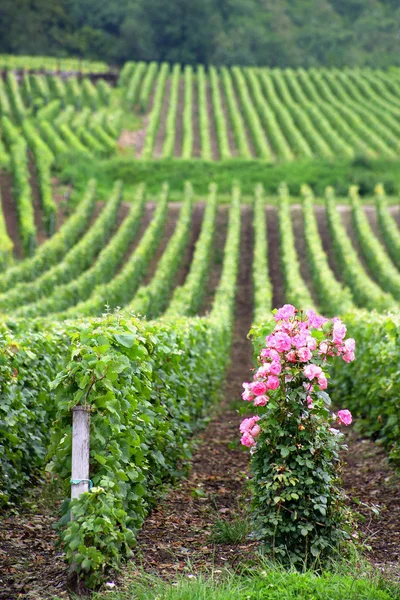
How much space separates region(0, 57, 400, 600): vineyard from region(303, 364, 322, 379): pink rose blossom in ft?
4.72

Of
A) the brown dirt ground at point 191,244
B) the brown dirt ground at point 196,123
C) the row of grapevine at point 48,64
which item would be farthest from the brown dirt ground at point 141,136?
the row of grapevine at point 48,64

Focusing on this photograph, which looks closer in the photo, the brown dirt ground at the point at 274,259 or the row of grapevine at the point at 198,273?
the row of grapevine at the point at 198,273

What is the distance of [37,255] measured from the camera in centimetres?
3142

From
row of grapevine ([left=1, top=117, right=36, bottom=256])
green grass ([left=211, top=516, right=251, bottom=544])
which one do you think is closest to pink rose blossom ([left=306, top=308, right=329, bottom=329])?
green grass ([left=211, top=516, right=251, bottom=544])

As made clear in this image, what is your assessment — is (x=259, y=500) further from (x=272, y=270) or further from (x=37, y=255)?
(x=272, y=270)

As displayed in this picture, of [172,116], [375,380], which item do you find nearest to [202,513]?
[375,380]

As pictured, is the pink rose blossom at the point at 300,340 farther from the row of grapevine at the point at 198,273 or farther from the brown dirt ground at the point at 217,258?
the brown dirt ground at the point at 217,258

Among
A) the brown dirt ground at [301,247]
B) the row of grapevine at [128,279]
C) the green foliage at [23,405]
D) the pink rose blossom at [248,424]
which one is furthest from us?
the brown dirt ground at [301,247]

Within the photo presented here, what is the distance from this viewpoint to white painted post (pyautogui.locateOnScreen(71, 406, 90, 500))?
261 inches

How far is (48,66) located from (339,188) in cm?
4339

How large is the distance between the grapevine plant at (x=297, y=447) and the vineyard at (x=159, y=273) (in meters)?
0.79

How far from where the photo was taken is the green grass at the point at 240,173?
48.0 m

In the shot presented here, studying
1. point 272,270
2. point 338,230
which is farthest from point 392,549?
point 338,230

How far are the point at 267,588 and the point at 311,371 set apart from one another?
5.50 feet
